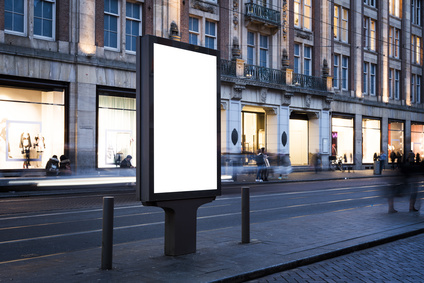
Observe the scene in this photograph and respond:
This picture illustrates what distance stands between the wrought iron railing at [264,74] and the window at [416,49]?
21180mm

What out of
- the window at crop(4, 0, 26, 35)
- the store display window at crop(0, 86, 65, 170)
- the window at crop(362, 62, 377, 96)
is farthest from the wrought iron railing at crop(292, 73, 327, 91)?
the window at crop(4, 0, 26, 35)

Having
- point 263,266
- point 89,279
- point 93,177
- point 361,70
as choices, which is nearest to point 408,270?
point 263,266

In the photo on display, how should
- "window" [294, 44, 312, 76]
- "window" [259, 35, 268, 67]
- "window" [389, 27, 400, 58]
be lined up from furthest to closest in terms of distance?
1. "window" [389, 27, 400, 58]
2. "window" [294, 44, 312, 76]
3. "window" [259, 35, 268, 67]

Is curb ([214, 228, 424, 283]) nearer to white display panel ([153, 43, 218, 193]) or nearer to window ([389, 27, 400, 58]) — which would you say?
white display panel ([153, 43, 218, 193])

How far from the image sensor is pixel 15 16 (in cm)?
2267

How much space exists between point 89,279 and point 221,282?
1.45 m

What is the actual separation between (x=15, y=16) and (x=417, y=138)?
41.2m

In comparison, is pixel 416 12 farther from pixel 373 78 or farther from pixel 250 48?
pixel 250 48

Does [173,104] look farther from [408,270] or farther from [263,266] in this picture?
[408,270]

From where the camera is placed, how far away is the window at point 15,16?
22.4 m

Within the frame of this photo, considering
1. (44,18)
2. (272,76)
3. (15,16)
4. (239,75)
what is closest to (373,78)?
(272,76)

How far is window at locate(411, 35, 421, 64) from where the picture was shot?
167 feet

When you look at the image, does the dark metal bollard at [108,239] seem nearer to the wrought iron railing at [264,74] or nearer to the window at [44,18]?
the window at [44,18]

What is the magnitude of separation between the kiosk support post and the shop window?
27129mm
